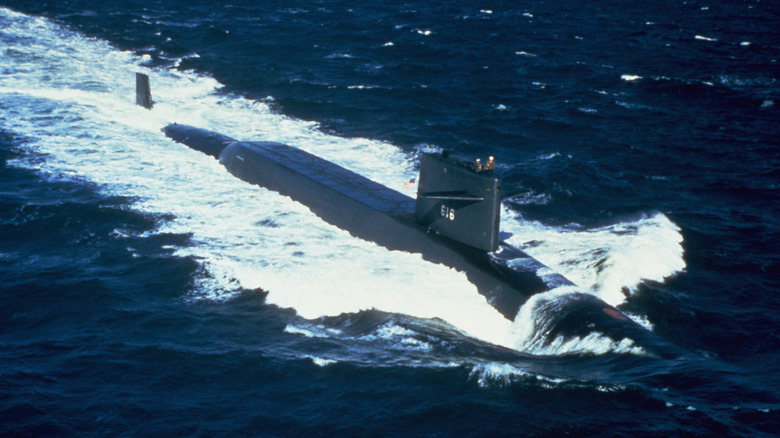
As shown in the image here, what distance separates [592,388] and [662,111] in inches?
1053

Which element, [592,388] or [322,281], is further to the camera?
[322,281]

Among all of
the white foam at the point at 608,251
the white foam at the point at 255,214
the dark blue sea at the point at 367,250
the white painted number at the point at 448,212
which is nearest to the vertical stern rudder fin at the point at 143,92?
the white foam at the point at 255,214

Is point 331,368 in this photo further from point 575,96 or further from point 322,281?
point 575,96

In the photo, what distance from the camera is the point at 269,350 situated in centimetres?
1492

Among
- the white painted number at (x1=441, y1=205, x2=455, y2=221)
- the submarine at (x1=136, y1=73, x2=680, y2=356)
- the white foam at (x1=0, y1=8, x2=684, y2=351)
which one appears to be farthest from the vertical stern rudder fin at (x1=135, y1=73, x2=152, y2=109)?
the white painted number at (x1=441, y1=205, x2=455, y2=221)

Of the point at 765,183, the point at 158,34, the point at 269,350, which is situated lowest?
the point at 269,350

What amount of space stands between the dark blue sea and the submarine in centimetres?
38

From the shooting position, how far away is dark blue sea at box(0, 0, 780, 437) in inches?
504

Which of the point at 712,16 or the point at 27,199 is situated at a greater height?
the point at 712,16

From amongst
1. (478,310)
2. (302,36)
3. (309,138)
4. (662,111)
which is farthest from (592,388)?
(302,36)

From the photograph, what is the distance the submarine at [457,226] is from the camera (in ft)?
53.3

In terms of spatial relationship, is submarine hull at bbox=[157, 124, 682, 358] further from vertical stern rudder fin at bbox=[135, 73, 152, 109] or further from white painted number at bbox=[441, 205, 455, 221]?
vertical stern rudder fin at bbox=[135, 73, 152, 109]

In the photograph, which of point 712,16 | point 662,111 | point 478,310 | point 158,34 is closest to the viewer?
point 478,310

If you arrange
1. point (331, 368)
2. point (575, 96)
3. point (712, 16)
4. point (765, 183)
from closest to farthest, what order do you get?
point (331, 368), point (765, 183), point (575, 96), point (712, 16)
